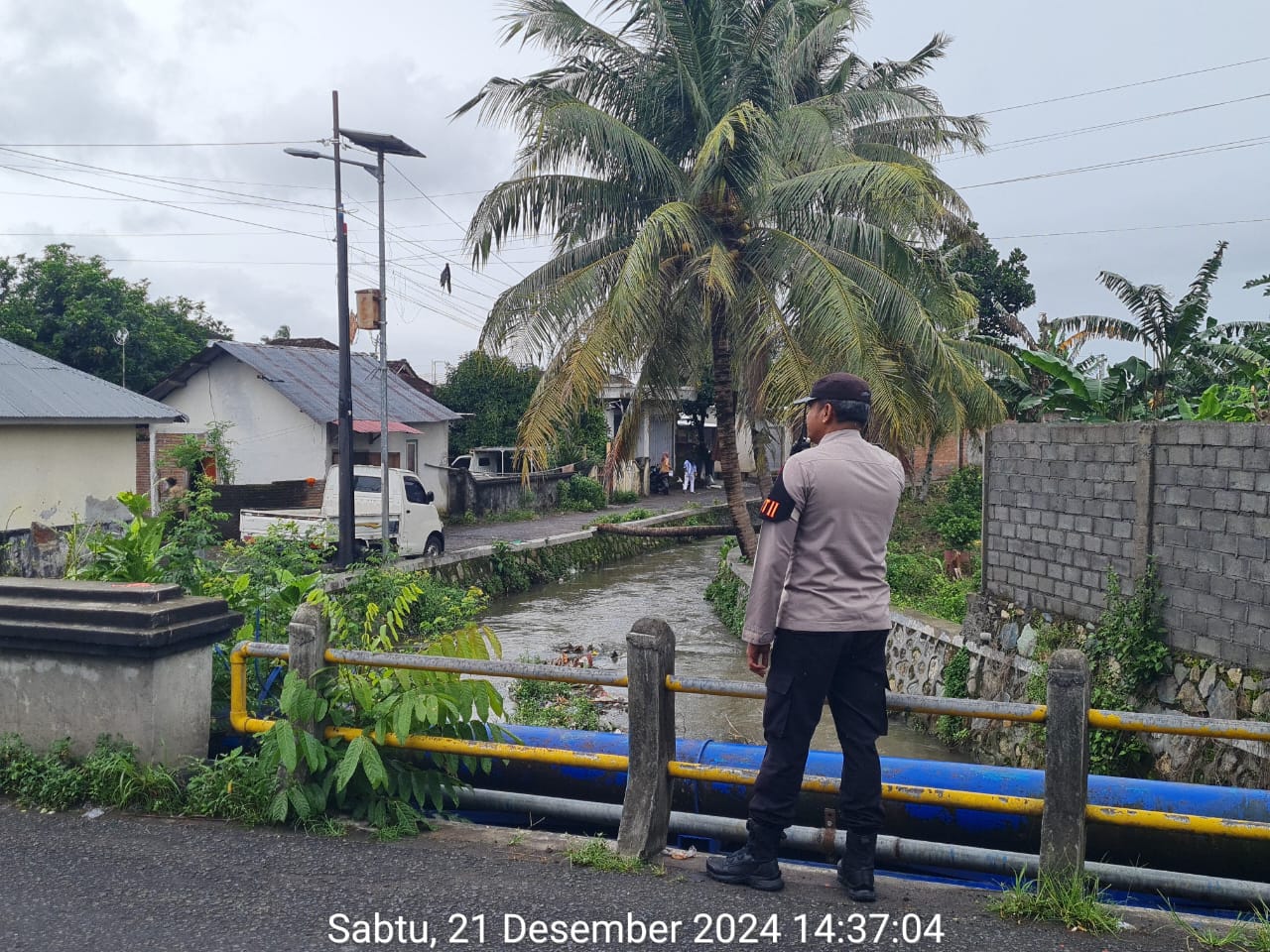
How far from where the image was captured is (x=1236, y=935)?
3.37m

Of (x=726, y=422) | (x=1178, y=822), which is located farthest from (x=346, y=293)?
(x=1178, y=822)

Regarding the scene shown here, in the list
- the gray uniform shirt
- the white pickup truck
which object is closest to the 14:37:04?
the gray uniform shirt

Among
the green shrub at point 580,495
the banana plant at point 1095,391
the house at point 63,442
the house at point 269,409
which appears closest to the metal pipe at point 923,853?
the banana plant at point 1095,391

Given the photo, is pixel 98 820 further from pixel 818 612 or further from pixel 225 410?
pixel 225 410

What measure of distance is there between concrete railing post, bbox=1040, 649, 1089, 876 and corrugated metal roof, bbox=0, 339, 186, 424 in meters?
16.4

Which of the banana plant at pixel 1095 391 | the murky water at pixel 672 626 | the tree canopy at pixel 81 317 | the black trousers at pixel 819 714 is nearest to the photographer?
the black trousers at pixel 819 714

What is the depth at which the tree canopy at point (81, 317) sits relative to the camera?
102 ft

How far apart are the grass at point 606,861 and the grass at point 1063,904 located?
121cm

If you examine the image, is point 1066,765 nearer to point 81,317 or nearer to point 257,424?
point 257,424

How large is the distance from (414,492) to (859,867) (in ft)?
57.3

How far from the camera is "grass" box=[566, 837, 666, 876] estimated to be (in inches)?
156

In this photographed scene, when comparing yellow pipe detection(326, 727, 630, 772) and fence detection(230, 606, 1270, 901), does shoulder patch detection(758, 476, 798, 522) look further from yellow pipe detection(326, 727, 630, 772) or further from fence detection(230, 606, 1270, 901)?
yellow pipe detection(326, 727, 630, 772)

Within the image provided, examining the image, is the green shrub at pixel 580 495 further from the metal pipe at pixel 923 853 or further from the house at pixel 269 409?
the metal pipe at pixel 923 853

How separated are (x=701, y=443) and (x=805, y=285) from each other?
27753 millimetres
